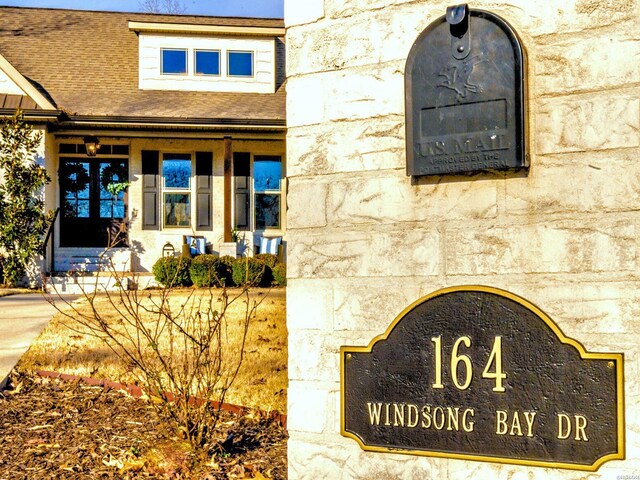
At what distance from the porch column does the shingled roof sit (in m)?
0.69

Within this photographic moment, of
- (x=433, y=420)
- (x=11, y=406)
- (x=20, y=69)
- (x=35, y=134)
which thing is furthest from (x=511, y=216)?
(x=20, y=69)

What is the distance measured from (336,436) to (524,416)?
0.91 metres

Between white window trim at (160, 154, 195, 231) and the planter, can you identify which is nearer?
the planter

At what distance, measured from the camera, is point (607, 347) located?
3.24 m

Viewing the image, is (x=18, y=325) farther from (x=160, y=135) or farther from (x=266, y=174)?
(x=266, y=174)

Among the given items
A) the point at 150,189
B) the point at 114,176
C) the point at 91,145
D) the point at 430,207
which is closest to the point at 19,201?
the point at 91,145

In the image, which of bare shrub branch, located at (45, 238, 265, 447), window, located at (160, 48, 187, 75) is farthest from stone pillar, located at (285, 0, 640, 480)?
window, located at (160, 48, 187, 75)

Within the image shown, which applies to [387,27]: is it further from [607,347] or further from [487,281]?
[607,347]

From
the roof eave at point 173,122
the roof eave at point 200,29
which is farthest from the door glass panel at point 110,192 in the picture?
the roof eave at point 200,29

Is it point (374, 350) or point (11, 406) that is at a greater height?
point (374, 350)

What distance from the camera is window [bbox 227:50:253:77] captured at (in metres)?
19.8

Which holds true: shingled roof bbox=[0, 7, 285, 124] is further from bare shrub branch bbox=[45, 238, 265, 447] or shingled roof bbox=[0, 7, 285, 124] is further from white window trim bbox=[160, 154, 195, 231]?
bare shrub branch bbox=[45, 238, 265, 447]

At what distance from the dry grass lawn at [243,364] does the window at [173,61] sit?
11072 millimetres

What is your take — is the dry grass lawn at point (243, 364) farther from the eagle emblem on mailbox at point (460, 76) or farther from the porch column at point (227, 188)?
the porch column at point (227, 188)
